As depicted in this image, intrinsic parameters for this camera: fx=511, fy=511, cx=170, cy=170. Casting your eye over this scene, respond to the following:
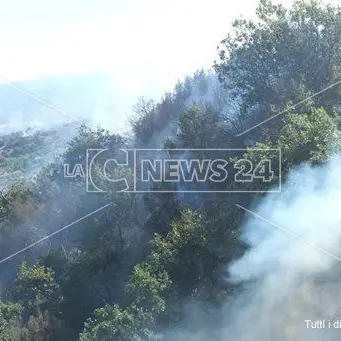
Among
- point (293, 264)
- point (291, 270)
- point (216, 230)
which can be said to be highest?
point (216, 230)

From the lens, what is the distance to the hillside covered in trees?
12.4 metres

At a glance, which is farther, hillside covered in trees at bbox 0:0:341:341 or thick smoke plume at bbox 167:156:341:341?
hillside covered in trees at bbox 0:0:341:341

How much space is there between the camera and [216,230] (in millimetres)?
14344

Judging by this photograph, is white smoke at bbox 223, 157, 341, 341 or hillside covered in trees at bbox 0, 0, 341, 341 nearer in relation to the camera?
white smoke at bbox 223, 157, 341, 341

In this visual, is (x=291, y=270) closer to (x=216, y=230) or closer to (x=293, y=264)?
(x=293, y=264)

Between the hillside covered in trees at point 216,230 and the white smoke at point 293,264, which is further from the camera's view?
the hillside covered in trees at point 216,230

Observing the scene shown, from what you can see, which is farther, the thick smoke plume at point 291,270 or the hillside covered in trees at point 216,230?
the hillside covered in trees at point 216,230

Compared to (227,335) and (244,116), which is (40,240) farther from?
(227,335)

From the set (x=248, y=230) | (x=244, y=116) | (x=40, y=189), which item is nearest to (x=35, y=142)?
(x=40, y=189)

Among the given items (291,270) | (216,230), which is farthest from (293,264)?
(216,230)

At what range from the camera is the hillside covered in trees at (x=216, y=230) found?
12.4 metres

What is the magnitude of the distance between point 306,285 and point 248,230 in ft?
7.96

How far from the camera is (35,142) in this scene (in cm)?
7925

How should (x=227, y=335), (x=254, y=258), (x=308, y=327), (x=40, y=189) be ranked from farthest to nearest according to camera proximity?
(x=40, y=189), (x=254, y=258), (x=227, y=335), (x=308, y=327)
